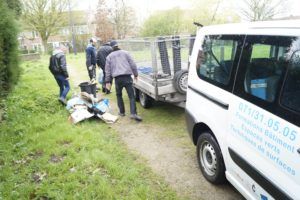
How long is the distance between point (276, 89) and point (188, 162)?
97.5 inches

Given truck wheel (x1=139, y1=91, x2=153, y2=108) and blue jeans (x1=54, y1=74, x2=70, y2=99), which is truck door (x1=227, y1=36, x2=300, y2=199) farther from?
blue jeans (x1=54, y1=74, x2=70, y2=99)

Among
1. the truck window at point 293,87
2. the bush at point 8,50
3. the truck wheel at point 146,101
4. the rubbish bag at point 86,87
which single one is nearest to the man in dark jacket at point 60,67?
the rubbish bag at point 86,87

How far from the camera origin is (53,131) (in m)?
6.25

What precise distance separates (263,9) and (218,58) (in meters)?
23.5

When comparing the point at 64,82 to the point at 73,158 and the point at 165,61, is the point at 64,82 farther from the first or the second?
the point at 73,158

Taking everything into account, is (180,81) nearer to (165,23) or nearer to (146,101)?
(146,101)

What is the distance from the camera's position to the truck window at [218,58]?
338cm

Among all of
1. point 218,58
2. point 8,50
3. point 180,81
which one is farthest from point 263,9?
point 218,58

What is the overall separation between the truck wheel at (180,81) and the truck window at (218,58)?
2.18m

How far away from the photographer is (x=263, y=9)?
2458cm

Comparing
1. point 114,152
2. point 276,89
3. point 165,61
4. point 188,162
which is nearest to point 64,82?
point 165,61

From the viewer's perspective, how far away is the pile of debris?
6957 mm

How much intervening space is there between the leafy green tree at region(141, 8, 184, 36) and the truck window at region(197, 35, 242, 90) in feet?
78.9

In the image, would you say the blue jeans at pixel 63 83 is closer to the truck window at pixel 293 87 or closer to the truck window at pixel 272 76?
the truck window at pixel 272 76
